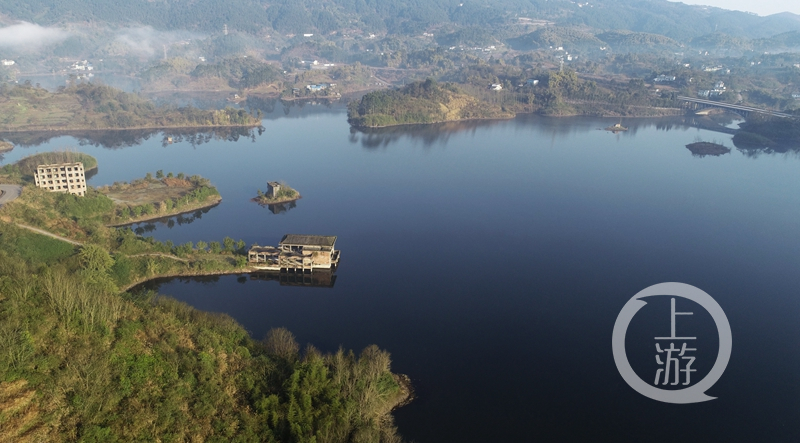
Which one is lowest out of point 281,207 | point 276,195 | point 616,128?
point 281,207

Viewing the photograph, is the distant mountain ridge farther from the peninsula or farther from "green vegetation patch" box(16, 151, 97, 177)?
the peninsula

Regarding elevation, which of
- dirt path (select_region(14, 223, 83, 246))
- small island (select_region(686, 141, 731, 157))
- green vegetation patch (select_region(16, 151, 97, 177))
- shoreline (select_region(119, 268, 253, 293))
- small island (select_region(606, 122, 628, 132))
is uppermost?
small island (select_region(606, 122, 628, 132))

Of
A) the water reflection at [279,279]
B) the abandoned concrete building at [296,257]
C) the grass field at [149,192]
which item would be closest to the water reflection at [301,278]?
the water reflection at [279,279]

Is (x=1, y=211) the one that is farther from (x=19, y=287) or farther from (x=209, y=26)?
(x=209, y=26)

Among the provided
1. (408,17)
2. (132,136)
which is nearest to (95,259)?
(132,136)

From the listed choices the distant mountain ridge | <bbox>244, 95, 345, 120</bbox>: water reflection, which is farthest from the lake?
the distant mountain ridge

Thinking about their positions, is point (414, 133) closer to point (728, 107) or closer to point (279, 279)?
point (279, 279)

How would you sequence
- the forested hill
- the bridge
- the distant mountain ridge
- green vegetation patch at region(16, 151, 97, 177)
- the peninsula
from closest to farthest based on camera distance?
the peninsula, green vegetation patch at region(16, 151, 97, 177), the bridge, the distant mountain ridge, the forested hill
